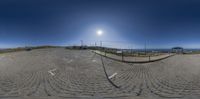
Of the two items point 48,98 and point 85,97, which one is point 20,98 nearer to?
point 48,98

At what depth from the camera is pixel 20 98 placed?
12.1 feet

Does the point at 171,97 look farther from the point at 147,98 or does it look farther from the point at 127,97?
the point at 127,97

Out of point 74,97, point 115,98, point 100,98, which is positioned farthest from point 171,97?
point 74,97

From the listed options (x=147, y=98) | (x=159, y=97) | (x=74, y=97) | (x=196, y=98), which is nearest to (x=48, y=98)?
(x=74, y=97)

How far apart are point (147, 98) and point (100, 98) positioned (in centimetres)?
119

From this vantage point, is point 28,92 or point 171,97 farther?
point 28,92

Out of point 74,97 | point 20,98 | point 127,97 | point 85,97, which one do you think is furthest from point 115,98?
point 20,98

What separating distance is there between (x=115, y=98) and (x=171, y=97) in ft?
4.97

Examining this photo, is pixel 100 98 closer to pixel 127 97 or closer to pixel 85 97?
pixel 85 97

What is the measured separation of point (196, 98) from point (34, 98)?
416cm

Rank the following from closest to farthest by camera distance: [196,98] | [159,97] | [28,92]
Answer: [196,98]
[159,97]
[28,92]

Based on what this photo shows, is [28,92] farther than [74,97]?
Yes

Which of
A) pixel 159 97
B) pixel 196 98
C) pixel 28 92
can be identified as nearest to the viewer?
pixel 196 98

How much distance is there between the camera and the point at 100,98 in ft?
12.0
